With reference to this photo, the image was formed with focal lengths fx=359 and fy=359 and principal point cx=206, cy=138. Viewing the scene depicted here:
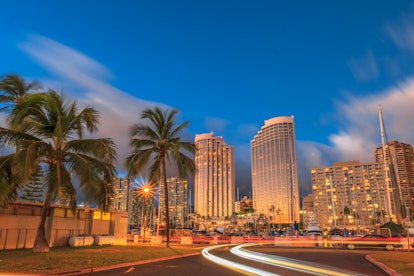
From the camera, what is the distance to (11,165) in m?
19.6

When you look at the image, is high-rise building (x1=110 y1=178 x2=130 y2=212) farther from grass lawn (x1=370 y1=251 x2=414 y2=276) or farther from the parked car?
the parked car

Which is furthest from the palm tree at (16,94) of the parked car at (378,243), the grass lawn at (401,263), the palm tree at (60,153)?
the parked car at (378,243)

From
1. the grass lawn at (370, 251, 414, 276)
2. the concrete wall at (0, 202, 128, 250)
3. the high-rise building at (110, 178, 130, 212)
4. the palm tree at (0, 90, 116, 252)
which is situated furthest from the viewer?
the high-rise building at (110, 178, 130, 212)

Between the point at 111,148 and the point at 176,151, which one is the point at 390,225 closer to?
the point at 176,151

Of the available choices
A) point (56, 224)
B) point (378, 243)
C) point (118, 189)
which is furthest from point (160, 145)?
point (118, 189)

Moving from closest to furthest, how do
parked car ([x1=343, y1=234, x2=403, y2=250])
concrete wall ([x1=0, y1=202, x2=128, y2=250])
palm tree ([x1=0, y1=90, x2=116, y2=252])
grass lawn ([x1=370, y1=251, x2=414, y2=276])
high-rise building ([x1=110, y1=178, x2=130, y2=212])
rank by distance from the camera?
grass lawn ([x1=370, y1=251, x2=414, y2=276]) < palm tree ([x1=0, y1=90, x2=116, y2=252]) < concrete wall ([x1=0, y1=202, x2=128, y2=250]) < high-rise building ([x1=110, y1=178, x2=130, y2=212]) < parked car ([x1=343, y1=234, x2=403, y2=250])

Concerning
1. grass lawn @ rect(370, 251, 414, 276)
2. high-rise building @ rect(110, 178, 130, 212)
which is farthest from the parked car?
high-rise building @ rect(110, 178, 130, 212)

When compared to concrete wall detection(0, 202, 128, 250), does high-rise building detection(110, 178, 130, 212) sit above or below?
above

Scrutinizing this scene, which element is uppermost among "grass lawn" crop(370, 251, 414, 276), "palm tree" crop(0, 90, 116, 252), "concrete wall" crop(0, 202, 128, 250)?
"palm tree" crop(0, 90, 116, 252)

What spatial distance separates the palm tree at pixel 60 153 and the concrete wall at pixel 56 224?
3382 millimetres

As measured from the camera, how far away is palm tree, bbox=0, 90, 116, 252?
19953 mm

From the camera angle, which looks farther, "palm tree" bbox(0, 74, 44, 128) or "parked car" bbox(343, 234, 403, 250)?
"parked car" bbox(343, 234, 403, 250)

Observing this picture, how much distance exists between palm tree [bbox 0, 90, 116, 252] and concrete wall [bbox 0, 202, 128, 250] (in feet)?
11.1

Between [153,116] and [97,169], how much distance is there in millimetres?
9871
